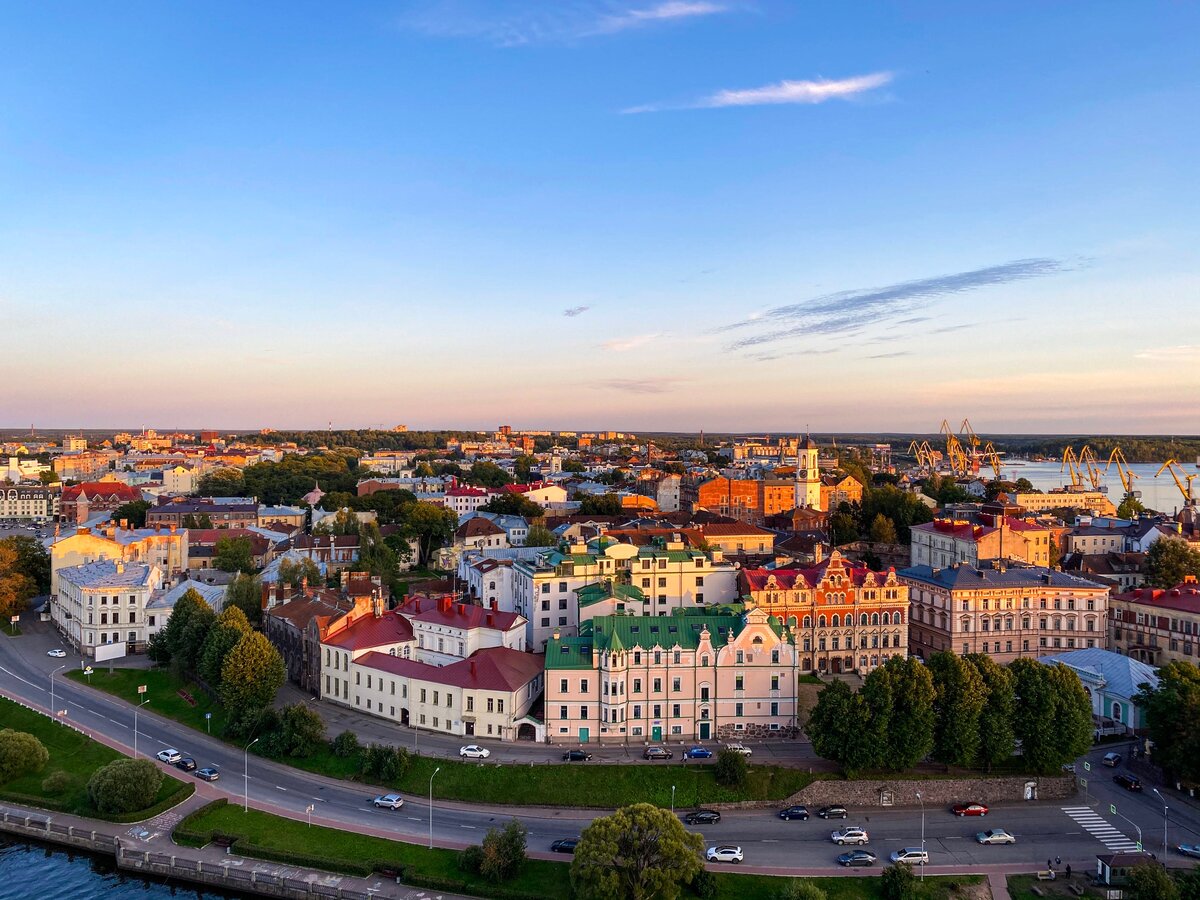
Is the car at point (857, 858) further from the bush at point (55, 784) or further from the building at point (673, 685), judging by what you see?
the bush at point (55, 784)

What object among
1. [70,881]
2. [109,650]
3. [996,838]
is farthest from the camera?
[109,650]

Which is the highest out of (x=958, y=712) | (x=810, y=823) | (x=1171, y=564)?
(x=1171, y=564)

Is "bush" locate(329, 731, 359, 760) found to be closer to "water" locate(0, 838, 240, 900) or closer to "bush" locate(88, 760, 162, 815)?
"bush" locate(88, 760, 162, 815)

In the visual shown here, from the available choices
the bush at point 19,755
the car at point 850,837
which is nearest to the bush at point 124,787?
the bush at point 19,755

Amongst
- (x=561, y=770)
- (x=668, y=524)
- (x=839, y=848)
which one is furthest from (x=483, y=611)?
(x=668, y=524)

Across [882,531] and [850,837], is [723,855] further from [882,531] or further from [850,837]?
[882,531]

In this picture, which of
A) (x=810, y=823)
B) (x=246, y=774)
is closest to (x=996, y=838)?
(x=810, y=823)

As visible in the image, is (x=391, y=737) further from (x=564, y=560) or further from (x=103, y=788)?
(x=564, y=560)
